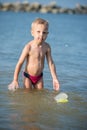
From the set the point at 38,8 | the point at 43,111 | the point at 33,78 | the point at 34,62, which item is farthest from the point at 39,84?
the point at 38,8

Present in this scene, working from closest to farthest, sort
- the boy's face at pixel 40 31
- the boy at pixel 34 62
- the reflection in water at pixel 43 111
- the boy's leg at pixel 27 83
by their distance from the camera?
the reflection in water at pixel 43 111
the boy's face at pixel 40 31
the boy at pixel 34 62
the boy's leg at pixel 27 83

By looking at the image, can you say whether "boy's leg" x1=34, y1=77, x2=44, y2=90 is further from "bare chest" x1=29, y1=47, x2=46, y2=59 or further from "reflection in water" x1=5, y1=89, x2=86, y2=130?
"bare chest" x1=29, y1=47, x2=46, y2=59

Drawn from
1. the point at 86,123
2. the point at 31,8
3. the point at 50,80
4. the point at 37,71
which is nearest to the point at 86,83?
the point at 50,80

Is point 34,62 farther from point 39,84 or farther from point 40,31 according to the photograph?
point 40,31

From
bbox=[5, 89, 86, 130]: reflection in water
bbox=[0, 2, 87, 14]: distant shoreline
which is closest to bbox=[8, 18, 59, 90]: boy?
bbox=[5, 89, 86, 130]: reflection in water

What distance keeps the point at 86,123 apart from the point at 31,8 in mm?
119241

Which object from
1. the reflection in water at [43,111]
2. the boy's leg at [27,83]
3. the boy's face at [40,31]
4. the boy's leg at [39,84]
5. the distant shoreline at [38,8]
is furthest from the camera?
the distant shoreline at [38,8]

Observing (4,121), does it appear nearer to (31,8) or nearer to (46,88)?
(46,88)

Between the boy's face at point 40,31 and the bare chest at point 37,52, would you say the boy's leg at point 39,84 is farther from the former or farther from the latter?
the boy's face at point 40,31

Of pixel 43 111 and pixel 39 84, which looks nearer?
pixel 43 111

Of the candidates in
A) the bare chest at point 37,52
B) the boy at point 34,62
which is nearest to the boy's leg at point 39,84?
the boy at point 34,62

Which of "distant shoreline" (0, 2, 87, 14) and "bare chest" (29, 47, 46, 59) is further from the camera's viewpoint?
"distant shoreline" (0, 2, 87, 14)

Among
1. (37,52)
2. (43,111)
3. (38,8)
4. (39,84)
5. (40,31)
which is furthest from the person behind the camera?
(38,8)

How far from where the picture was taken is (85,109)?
5785 millimetres
